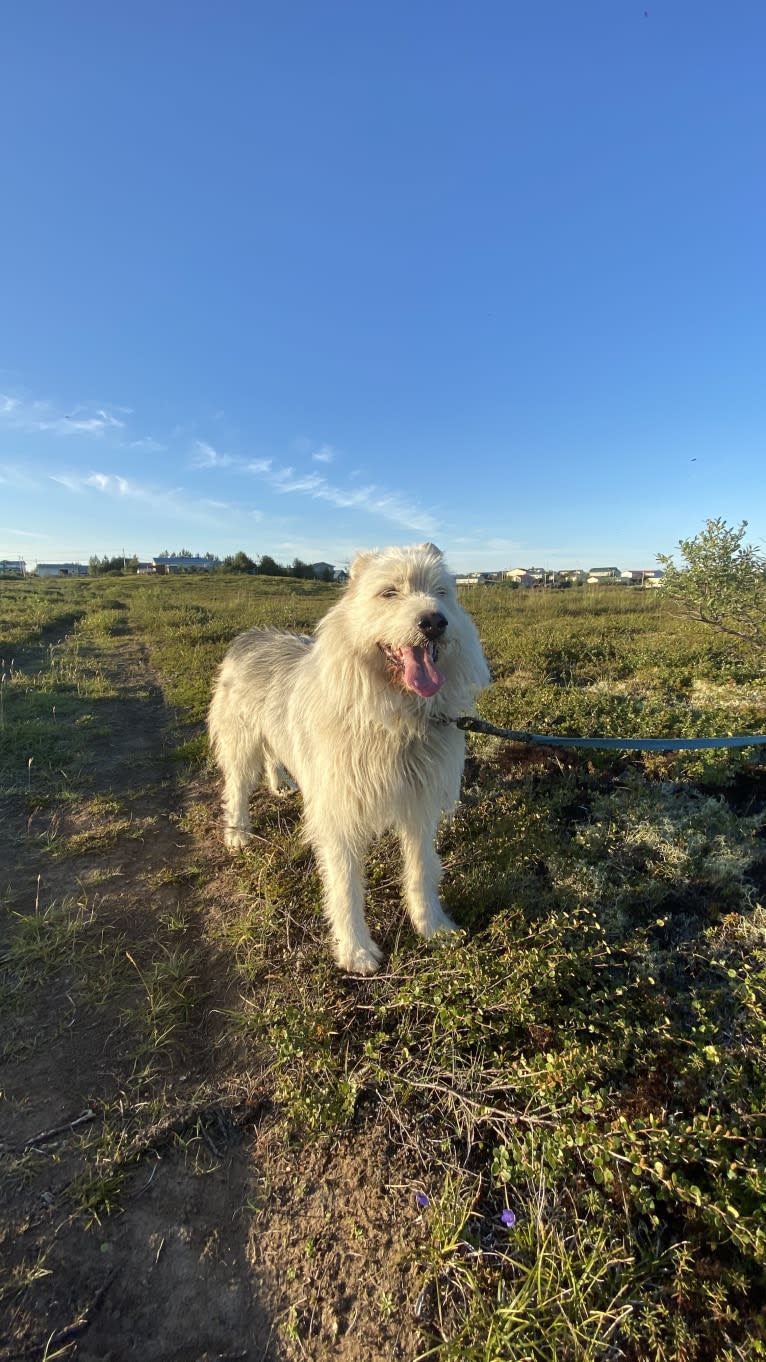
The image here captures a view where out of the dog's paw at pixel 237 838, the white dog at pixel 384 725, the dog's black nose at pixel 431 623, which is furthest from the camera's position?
the dog's paw at pixel 237 838

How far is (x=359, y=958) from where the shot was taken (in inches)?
117

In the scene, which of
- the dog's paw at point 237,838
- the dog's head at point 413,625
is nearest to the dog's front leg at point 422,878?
the dog's head at point 413,625

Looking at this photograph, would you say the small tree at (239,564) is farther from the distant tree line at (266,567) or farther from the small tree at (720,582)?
the small tree at (720,582)

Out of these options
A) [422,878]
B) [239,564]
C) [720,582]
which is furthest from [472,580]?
[239,564]

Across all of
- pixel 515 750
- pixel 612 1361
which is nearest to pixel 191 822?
pixel 515 750

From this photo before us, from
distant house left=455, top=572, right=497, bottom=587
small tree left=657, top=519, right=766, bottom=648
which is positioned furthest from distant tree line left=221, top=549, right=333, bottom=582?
small tree left=657, top=519, right=766, bottom=648

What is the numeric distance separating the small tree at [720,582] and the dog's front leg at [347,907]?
13.6 ft

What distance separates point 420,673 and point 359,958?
153 centimetres

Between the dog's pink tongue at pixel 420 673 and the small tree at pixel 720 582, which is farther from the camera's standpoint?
the small tree at pixel 720 582

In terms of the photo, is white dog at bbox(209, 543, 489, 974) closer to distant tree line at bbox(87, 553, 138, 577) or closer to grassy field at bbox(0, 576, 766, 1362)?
grassy field at bbox(0, 576, 766, 1362)

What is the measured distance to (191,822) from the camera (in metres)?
4.88

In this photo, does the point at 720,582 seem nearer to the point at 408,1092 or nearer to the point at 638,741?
the point at 638,741

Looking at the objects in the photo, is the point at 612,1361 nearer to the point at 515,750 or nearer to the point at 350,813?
the point at 350,813

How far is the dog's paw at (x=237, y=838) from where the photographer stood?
14.5ft
